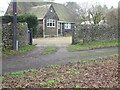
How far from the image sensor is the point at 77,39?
21922 mm

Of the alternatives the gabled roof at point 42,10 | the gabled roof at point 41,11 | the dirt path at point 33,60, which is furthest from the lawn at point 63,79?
the gabled roof at point 42,10

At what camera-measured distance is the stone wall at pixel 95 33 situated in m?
22.1

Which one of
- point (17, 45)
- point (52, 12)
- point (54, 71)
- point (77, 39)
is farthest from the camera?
point (52, 12)

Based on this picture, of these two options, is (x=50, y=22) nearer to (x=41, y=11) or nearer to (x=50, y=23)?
(x=50, y=23)

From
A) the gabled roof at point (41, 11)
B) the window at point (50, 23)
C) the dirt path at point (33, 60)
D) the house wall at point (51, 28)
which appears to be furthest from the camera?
the window at point (50, 23)

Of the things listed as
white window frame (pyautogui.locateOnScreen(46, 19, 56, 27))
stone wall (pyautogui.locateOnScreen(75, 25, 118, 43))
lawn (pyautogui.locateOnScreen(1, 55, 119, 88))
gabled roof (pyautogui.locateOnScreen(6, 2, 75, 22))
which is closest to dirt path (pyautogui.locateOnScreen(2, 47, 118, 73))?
lawn (pyautogui.locateOnScreen(1, 55, 119, 88))

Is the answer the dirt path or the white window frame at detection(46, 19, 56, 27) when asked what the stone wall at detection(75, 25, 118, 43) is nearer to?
the dirt path

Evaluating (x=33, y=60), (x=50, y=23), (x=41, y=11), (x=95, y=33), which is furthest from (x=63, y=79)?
(x=41, y=11)

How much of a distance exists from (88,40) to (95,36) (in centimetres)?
127

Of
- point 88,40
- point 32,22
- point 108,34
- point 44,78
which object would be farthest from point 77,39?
point 44,78

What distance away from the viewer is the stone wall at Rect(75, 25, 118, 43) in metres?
22.1

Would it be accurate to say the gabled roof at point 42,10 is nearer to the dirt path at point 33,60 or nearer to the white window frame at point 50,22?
the white window frame at point 50,22

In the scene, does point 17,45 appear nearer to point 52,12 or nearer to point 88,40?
point 88,40

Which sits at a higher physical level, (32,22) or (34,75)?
(32,22)
